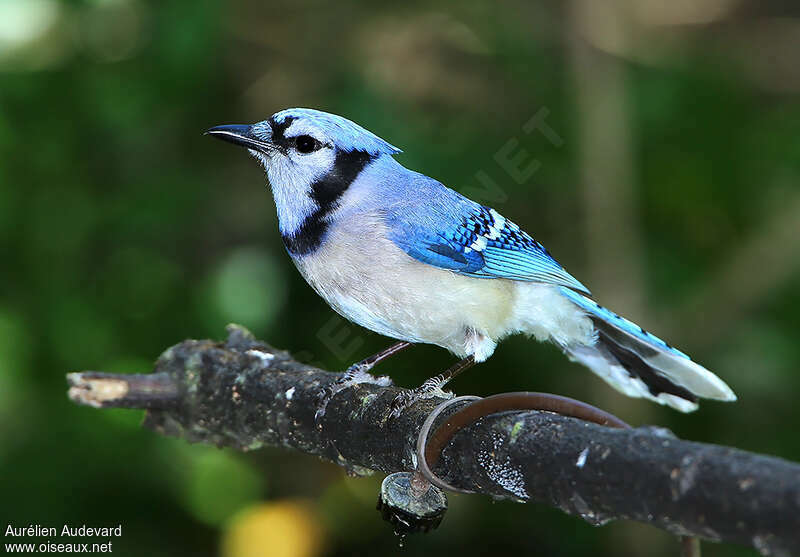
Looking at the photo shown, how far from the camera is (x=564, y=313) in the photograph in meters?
3.45

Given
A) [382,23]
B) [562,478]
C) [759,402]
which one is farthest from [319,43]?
[562,478]

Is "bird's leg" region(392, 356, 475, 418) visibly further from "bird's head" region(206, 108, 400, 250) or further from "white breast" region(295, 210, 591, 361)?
"bird's head" region(206, 108, 400, 250)

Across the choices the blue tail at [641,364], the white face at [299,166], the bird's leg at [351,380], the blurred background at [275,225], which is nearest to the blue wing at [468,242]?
the blue tail at [641,364]

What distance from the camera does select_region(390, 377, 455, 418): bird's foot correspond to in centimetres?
257

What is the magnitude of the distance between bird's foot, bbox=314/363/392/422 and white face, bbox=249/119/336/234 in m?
0.52

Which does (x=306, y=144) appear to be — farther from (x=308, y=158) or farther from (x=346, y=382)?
(x=346, y=382)

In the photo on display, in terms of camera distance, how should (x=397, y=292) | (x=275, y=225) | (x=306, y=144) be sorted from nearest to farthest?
1. (x=397, y=292)
2. (x=306, y=144)
3. (x=275, y=225)

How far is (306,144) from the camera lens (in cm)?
321

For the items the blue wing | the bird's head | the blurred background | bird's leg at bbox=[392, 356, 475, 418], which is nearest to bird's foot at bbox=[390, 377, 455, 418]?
bird's leg at bbox=[392, 356, 475, 418]

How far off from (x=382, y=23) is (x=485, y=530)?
2.74m

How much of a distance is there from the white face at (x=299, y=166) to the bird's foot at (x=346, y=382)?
52 centimetres

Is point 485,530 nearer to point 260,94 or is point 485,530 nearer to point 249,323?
point 249,323

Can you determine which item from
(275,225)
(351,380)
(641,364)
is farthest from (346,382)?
(275,225)

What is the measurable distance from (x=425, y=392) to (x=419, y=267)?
0.48 metres
